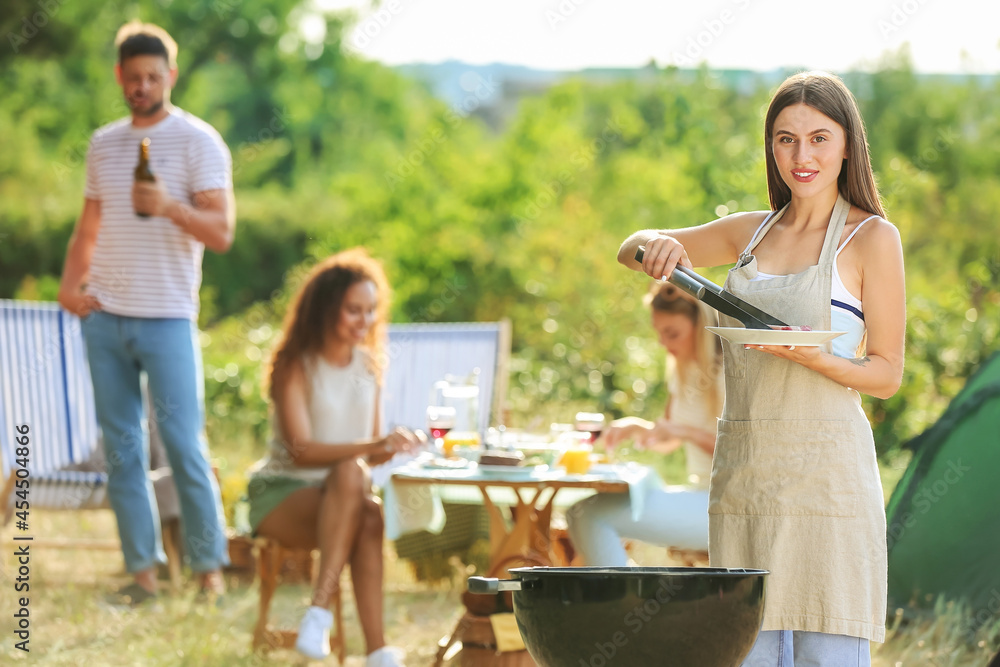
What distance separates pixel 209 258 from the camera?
52.9 feet

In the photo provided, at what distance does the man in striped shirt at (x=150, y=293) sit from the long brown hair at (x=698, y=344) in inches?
64.2

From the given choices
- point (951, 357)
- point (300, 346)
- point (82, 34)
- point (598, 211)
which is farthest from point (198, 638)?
point (82, 34)

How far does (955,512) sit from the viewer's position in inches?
147

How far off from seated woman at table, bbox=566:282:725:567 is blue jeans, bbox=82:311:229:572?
4.99 ft

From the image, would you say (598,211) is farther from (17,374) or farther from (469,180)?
(17,374)

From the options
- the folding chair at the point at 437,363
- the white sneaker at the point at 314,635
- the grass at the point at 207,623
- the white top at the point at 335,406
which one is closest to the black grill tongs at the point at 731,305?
the white sneaker at the point at 314,635

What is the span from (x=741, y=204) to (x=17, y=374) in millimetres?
3831

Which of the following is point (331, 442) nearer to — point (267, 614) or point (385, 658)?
point (267, 614)

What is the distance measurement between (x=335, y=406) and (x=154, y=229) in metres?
1.00

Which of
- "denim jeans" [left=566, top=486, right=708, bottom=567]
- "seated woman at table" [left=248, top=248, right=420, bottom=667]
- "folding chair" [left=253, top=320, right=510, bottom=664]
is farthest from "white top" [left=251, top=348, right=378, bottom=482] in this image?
"folding chair" [left=253, top=320, right=510, bottom=664]

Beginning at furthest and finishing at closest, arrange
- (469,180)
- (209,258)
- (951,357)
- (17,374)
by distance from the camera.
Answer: (209,258)
(469,180)
(951,357)
(17,374)

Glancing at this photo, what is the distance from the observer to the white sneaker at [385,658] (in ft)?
10.8

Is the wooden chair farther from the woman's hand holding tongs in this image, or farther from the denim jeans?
the woman's hand holding tongs

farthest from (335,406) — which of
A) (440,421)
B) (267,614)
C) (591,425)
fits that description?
(591,425)
